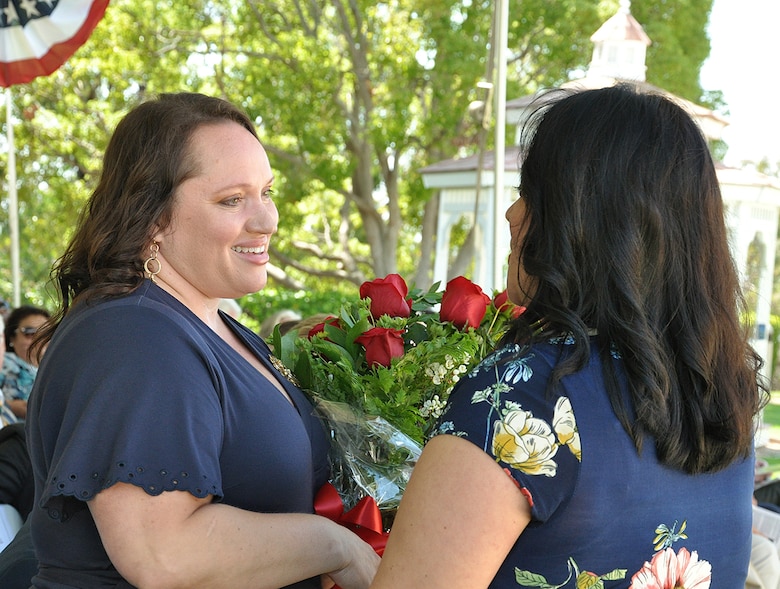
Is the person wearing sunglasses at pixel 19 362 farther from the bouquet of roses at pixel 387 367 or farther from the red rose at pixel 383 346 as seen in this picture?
the red rose at pixel 383 346

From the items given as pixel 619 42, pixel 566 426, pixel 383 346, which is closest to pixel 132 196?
pixel 383 346

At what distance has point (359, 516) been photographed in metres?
1.66

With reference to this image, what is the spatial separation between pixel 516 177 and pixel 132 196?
7.48 m

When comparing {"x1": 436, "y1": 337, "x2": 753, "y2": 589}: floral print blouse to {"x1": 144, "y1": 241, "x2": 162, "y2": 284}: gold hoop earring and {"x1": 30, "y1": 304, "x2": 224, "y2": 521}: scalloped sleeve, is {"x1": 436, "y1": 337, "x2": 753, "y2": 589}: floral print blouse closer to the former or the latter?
{"x1": 30, "y1": 304, "x2": 224, "y2": 521}: scalloped sleeve

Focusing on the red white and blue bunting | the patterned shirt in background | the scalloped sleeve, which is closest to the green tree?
the red white and blue bunting

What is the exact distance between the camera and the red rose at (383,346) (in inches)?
67.5

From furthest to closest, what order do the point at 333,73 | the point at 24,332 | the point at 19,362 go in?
the point at 333,73
the point at 24,332
the point at 19,362

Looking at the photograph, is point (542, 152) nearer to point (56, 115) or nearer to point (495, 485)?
point (495, 485)

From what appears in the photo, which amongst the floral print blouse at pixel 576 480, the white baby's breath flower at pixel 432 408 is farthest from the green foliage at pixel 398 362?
the floral print blouse at pixel 576 480

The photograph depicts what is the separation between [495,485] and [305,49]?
13251 millimetres

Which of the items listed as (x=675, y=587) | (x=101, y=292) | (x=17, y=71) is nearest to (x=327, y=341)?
(x=101, y=292)

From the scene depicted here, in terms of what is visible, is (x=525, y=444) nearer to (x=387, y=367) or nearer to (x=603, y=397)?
(x=603, y=397)

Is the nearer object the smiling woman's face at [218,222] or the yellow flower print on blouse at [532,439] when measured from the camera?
the yellow flower print on blouse at [532,439]

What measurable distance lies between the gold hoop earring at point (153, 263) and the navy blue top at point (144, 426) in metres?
0.05
